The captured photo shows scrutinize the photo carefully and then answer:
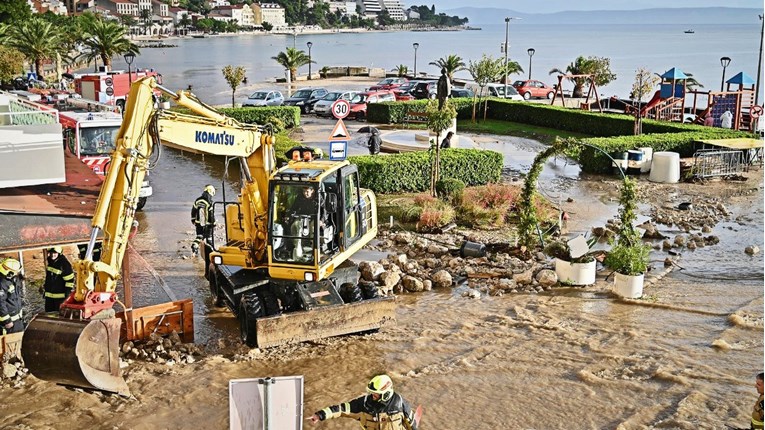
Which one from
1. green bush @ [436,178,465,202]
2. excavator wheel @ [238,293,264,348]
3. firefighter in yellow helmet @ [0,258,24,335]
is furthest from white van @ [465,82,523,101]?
firefighter in yellow helmet @ [0,258,24,335]

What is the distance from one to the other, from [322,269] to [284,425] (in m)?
6.25

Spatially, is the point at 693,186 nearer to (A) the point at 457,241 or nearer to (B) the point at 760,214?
(B) the point at 760,214

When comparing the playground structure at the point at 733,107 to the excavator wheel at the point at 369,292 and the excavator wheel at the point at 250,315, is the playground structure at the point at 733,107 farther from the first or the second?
the excavator wheel at the point at 250,315

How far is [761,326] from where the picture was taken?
13.1m

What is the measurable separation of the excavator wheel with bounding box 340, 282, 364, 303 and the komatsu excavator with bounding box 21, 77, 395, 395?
17 mm

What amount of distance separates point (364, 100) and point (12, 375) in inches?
1183

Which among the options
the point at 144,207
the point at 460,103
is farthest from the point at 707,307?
the point at 460,103

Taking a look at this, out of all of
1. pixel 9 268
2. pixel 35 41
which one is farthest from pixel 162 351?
pixel 35 41

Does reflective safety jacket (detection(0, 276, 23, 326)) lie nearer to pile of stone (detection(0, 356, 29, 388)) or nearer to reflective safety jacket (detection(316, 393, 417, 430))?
pile of stone (detection(0, 356, 29, 388))

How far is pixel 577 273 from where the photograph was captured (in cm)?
1518

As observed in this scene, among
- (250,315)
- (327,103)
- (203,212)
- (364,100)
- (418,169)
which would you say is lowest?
(250,315)

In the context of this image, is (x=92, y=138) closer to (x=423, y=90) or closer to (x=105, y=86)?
(x=105, y=86)

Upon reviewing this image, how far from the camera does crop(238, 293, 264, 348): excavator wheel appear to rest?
1183 cm

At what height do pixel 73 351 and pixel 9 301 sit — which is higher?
pixel 73 351
